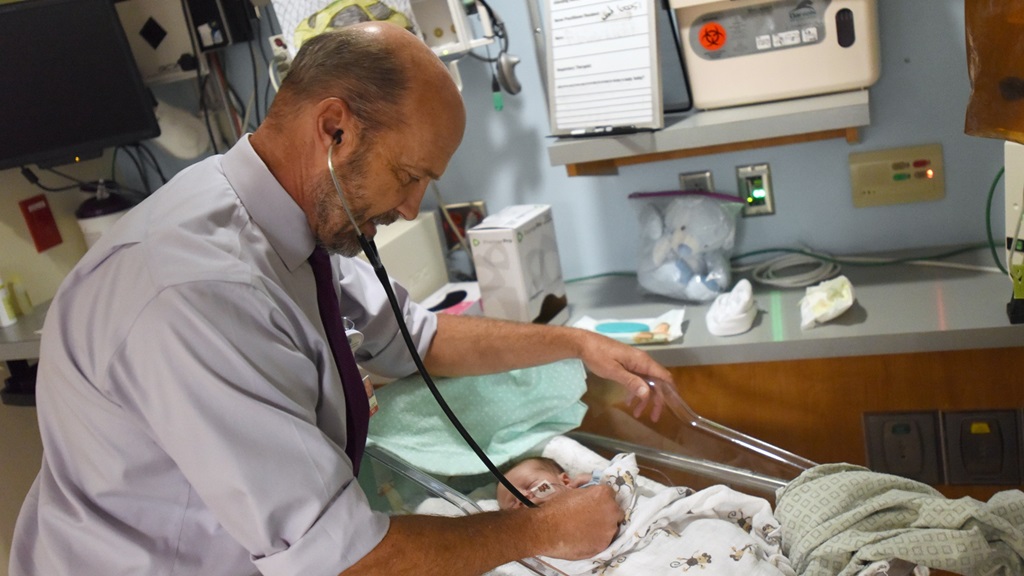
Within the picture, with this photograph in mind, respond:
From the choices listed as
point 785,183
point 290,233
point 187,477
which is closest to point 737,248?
point 785,183

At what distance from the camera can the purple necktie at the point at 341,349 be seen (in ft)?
4.01

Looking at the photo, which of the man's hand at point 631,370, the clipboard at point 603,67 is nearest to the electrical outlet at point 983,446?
the man's hand at point 631,370

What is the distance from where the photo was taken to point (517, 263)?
1.78 m

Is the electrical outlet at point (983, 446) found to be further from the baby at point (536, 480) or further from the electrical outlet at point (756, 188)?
the baby at point (536, 480)

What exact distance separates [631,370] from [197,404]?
0.76 m

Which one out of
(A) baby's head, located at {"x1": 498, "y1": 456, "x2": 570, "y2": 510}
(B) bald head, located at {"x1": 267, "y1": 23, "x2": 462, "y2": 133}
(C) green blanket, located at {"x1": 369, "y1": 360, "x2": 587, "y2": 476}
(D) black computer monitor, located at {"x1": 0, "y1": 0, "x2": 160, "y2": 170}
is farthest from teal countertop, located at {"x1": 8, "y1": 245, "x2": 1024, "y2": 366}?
(B) bald head, located at {"x1": 267, "y1": 23, "x2": 462, "y2": 133}

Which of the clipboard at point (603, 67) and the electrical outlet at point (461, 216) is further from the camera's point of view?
the electrical outlet at point (461, 216)

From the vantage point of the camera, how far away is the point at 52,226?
2.20 meters

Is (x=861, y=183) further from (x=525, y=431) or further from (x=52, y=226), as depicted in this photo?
(x=52, y=226)

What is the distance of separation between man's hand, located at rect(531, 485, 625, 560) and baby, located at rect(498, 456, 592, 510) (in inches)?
5.1

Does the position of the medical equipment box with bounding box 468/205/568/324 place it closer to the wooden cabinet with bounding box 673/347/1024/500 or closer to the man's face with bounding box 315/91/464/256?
the wooden cabinet with bounding box 673/347/1024/500

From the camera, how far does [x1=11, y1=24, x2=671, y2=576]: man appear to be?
985 millimetres

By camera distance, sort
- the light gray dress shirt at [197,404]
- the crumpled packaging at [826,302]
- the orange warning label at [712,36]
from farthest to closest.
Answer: the orange warning label at [712,36] → the crumpled packaging at [826,302] → the light gray dress shirt at [197,404]

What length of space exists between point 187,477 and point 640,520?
0.65 meters
